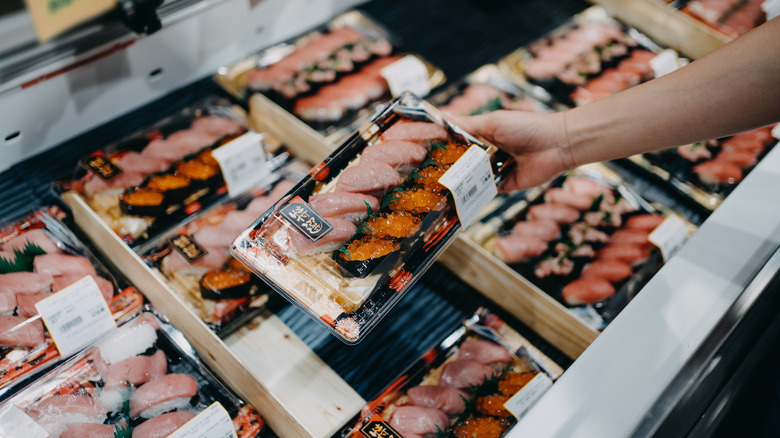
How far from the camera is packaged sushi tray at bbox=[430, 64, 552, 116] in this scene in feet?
9.62

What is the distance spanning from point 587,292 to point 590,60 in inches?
61.0

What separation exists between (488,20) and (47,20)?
2.52m

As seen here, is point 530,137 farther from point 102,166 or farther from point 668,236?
point 102,166

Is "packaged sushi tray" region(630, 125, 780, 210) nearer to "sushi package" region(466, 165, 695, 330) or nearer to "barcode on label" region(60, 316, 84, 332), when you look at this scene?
"sushi package" region(466, 165, 695, 330)

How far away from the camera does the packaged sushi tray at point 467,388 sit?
1868 millimetres

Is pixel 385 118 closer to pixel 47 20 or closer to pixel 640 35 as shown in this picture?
pixel 47 20

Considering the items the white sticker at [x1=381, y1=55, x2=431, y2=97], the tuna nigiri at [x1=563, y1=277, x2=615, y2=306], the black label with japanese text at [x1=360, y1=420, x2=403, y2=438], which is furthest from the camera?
the white sticker at [x1=381, y1=55, x2=431, y2=97]

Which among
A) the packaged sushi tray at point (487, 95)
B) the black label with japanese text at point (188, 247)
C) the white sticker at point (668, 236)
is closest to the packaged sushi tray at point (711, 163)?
the white sticker at point (668, 236)

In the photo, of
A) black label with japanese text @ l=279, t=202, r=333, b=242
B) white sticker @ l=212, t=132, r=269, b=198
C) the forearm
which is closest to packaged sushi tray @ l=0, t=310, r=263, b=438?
black label with japanese text @ l=279, t=202, r=333, b=242

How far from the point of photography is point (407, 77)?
9.58 ft

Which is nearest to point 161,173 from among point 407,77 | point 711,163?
point 407,77

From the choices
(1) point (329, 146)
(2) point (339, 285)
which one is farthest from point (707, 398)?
(1) point (329, 146)

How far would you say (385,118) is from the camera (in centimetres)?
210

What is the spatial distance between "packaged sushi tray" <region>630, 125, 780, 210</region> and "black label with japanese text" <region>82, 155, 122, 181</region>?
2308 mm
